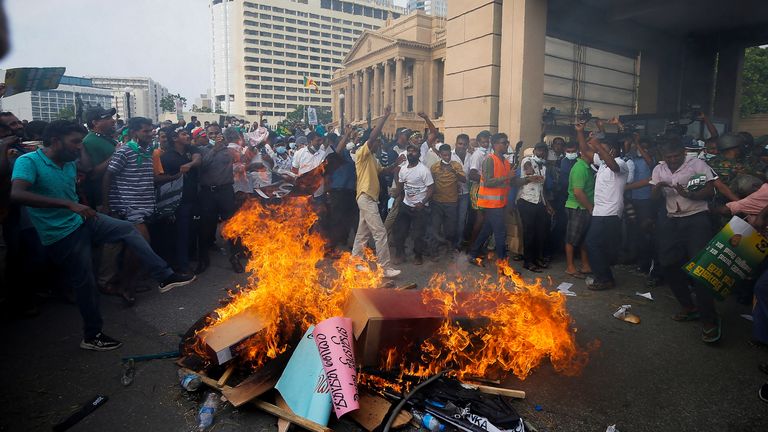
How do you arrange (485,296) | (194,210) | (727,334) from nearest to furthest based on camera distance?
Answer: (485,296)
(727,334)
(194,210)

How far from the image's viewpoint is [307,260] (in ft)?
16.5

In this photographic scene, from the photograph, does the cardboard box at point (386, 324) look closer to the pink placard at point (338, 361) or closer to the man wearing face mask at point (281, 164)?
the pink placard at point (338, 361)

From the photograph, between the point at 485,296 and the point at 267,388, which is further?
the point at 485,296

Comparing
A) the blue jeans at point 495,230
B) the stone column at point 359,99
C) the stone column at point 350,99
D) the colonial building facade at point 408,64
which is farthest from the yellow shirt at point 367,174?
the stone column at point 350,99

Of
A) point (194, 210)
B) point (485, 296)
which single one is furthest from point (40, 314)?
point (485, 296)

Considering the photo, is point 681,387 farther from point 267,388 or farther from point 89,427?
point 89,427

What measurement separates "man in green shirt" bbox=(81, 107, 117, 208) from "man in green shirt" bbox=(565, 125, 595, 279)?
6.39 meters

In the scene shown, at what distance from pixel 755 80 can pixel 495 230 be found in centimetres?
3046

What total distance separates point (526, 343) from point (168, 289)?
4.55 metres

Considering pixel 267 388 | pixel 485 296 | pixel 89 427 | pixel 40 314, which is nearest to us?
pixel 89 427

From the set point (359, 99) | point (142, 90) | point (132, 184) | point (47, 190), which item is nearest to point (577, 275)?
point (132, 184)

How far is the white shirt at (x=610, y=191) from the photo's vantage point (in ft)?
19.4

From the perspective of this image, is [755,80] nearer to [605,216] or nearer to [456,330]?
[605,216]

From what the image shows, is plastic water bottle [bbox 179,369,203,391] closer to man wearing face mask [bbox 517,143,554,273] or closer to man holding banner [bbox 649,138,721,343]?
man holding banner [bbox 649,138,721,343]
